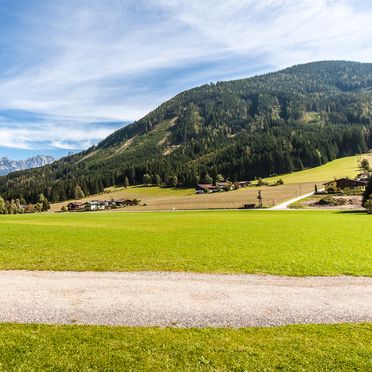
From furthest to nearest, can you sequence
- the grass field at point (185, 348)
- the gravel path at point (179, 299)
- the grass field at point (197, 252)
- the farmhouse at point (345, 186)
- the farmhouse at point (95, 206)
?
the farmhouse at point (95, 206) < the farmhouse at point (345, 186) < the grass field at point (197, 252) < the gravel path at point (179, 299) < the grass field at point (185, 348)

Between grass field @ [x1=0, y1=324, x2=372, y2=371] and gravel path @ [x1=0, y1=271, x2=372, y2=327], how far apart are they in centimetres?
111

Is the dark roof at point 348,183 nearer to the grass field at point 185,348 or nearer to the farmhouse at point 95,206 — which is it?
the farmhouse at point 95,206

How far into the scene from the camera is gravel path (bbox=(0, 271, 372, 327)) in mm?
15883

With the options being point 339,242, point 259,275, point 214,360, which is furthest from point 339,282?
point 339,242

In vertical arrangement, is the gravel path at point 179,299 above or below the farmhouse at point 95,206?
below

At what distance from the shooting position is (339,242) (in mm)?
37219

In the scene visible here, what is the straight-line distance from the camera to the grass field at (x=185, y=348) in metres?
11.6

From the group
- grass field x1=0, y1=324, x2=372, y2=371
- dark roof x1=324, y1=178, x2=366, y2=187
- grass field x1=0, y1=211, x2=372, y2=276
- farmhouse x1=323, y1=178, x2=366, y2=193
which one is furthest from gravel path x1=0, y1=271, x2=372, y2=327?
dark roof x1=324, y1=178, x2=366, y2=187

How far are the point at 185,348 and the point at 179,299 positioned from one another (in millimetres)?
5926

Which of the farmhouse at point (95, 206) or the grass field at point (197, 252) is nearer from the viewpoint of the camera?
the grass field at point (197, 252)

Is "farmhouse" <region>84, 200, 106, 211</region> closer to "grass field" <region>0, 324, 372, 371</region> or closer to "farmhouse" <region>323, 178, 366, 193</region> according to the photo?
"farmhouse" <region>323, 178, 366, 193</region>

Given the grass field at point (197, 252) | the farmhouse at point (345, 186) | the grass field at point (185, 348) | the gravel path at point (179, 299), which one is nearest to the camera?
the grass field at point (185, 348)

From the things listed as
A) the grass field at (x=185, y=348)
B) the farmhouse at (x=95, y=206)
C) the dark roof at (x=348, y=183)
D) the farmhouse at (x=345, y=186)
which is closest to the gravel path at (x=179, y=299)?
the grass field at (x=185, y=348)

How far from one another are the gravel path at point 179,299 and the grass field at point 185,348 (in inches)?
43.9
